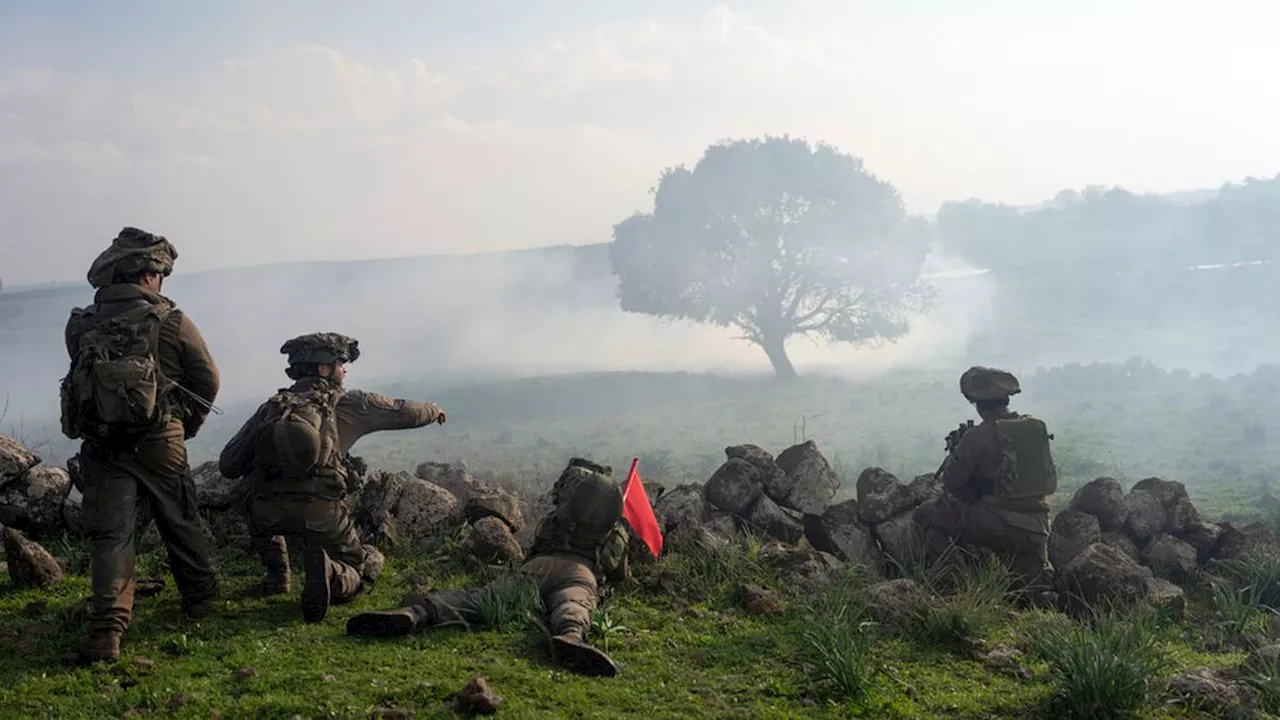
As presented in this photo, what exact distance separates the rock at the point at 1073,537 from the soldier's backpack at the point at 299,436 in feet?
22.3

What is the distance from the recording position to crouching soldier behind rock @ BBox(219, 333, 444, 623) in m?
5.86

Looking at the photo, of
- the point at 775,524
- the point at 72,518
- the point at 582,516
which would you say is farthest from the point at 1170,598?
the point at 72,518

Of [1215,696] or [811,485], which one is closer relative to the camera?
[1215,696]

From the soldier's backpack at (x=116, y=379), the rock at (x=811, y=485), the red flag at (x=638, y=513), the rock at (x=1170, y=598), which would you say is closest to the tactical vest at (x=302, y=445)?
the soldier's backpack at (x=116, y=379)

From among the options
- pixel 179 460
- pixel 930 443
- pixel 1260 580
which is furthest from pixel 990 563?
pixel 930 443

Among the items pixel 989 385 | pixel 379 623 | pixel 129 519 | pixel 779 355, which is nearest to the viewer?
pixel 129 519

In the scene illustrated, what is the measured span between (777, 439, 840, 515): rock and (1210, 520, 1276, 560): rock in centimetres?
372

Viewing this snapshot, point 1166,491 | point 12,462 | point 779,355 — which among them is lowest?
point 1166,491

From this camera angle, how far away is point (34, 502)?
7730 mm

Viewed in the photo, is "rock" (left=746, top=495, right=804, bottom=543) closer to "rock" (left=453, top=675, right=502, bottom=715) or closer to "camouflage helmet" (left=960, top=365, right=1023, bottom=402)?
"camouflage helmet" (left=960, top=365, right=1023, bottom=402)

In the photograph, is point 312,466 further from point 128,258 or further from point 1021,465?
point 1021,465

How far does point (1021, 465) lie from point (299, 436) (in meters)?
5.98

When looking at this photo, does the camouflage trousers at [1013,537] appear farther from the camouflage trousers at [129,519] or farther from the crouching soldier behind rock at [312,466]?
the camouflage trousers at [129,519]

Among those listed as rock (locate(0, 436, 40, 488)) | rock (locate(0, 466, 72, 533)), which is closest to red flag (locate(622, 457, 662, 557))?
rock (locate(0, 466, 72, 533))
